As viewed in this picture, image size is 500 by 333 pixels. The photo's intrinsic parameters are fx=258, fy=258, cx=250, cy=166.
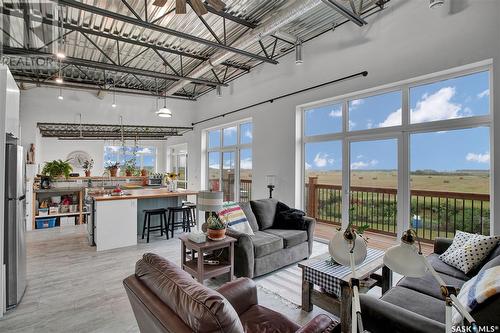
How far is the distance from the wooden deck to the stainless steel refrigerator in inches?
176

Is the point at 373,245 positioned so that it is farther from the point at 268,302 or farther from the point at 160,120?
the point at 160,120

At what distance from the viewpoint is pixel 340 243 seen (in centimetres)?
96

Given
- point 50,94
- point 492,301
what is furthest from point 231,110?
point 492,301

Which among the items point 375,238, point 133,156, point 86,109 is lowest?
point 375,238

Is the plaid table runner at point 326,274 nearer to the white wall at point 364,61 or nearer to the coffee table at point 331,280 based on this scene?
the coffee table at point 331,280

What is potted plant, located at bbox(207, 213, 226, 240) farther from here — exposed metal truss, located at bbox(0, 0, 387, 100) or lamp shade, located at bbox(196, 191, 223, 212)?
exposed metal truss, located at bbox(0, 0, 387, 100)

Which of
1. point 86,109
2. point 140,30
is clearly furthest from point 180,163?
point 140,30

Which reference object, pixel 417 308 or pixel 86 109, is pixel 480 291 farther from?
pixel 86 109

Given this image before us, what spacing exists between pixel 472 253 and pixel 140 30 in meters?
5.43

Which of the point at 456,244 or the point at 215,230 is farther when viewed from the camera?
the point at 215,230

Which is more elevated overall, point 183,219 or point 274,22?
point 274,22

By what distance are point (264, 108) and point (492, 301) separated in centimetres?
523

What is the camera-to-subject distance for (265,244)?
3.34 metres

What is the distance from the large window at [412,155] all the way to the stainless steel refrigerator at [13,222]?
14.5 ft
